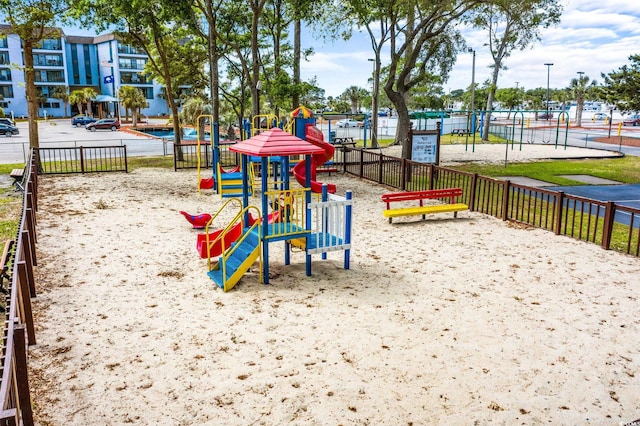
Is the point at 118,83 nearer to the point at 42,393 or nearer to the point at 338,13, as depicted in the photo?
the point at 338,13

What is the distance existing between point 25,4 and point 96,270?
15665 mm

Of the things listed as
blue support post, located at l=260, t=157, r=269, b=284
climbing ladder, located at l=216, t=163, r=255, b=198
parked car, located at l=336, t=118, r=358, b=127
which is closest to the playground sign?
climbing ladder, located at l=216, t=163, r=255, b=198

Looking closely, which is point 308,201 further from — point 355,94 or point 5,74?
point 355,94

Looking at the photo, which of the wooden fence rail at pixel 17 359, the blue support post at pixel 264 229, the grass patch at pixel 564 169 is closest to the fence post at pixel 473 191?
the grass patch at pixel 564 169

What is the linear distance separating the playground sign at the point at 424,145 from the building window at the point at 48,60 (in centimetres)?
8673

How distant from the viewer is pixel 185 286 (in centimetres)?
900

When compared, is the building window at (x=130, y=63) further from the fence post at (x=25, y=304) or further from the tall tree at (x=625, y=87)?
the fence post at (x=25, y=304)

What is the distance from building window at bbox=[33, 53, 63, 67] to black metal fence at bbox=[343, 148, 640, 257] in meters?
82.6

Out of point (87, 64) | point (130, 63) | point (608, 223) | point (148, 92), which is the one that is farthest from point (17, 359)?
point (87, 64)

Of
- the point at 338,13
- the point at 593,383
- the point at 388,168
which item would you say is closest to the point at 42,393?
the point at 593,383

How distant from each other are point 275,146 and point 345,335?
355cm

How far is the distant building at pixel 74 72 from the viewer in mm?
84062

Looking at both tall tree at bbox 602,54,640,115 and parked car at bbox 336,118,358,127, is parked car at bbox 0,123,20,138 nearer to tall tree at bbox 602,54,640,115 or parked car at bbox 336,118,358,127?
parked car at bbox 336,118,358,127

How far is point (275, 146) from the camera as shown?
904 centimetres
